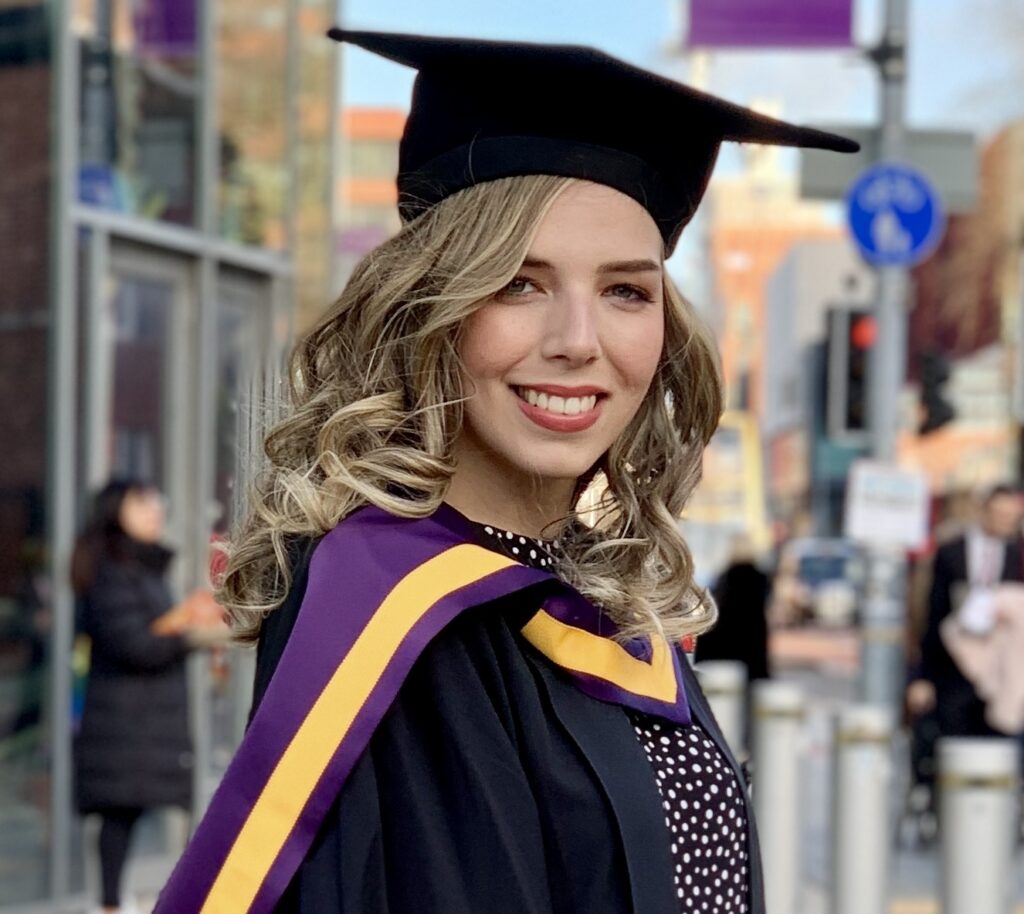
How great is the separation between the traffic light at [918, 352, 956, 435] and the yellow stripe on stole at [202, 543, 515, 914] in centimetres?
1079

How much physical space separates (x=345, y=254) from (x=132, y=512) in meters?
6.87

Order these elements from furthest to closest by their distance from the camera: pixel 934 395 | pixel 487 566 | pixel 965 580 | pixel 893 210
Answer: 1. pixel 934 395
2. pixel 893 210
3. pixel 965 580
4. pixel 487 566

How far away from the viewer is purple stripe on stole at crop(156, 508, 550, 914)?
163 cm

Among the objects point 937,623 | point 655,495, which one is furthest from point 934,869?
point 655,495

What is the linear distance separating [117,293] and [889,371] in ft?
12.6

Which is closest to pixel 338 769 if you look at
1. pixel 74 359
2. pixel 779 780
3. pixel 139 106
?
pixel 779 780

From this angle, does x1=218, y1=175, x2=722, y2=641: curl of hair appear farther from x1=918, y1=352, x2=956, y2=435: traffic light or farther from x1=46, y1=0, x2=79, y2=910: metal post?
x1=918, y1=352, x2=956, y2=435: traffic light

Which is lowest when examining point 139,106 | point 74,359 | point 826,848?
point 826,848

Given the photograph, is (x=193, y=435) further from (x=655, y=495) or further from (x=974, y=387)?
(x=974, y=387)

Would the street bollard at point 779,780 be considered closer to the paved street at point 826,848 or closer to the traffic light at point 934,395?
the paved street at point 826,848

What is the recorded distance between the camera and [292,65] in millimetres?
10000

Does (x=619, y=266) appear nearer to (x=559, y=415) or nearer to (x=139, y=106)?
(x=559, y=415)

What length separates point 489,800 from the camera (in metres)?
1.63

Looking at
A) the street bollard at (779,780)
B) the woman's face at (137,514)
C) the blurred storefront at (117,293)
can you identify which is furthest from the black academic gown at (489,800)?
the street bollard at (779,780)
